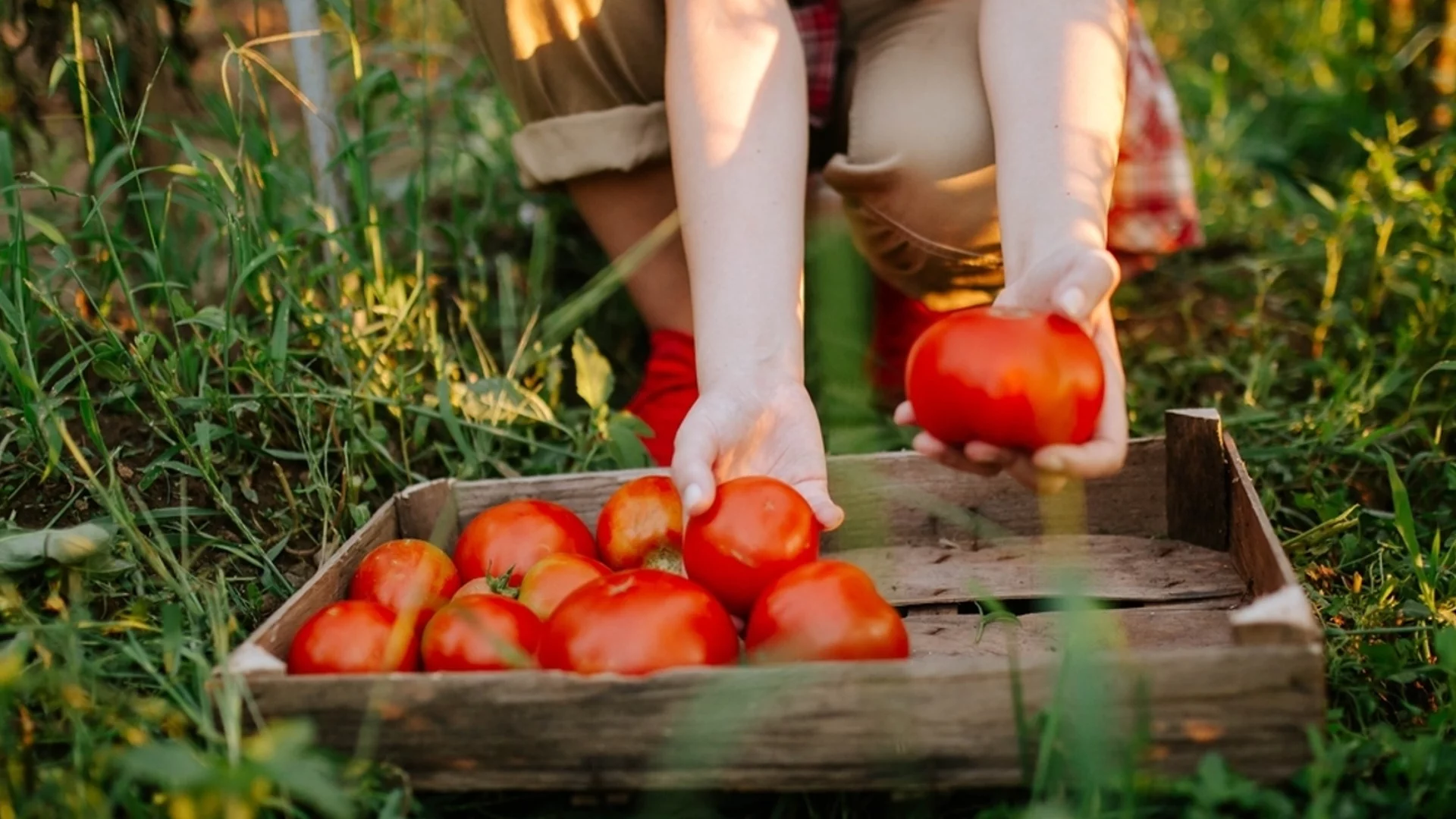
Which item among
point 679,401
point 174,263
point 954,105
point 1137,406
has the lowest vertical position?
point 1137,406

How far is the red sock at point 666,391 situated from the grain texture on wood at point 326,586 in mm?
441

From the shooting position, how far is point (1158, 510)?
1661mm

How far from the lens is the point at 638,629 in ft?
3.81

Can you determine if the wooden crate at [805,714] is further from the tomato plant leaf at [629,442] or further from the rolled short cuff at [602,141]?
the rolled short cuff at [602,141]

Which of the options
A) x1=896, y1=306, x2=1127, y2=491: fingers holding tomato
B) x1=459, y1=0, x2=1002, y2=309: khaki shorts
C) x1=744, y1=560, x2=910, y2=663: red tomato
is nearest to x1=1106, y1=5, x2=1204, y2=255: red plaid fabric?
x1=459, y1=0, x2=1002, y2=309: khaki shorts

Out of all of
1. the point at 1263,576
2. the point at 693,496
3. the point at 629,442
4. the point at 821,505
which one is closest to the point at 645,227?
the point at 629,442

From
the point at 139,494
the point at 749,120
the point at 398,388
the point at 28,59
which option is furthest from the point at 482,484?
the point at 28,59

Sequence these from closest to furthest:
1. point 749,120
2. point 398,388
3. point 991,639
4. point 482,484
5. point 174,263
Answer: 1. point 991,639
2. point 749,120
3. point 482,484
4. point 398,388
5. point 174,263

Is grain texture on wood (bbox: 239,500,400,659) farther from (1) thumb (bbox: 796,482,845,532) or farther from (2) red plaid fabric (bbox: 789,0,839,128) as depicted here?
(2) red plaid fabric (bbox: 789,0,839,128)

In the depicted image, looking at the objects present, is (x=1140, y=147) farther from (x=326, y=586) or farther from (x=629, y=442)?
(x=326, y=586)

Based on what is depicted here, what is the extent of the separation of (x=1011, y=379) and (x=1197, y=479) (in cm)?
52

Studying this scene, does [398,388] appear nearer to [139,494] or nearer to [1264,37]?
[139,494]

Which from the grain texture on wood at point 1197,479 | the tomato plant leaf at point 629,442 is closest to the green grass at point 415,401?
the tomato plant leaf at point 629,442

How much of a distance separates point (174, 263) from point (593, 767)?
1.33 meters
